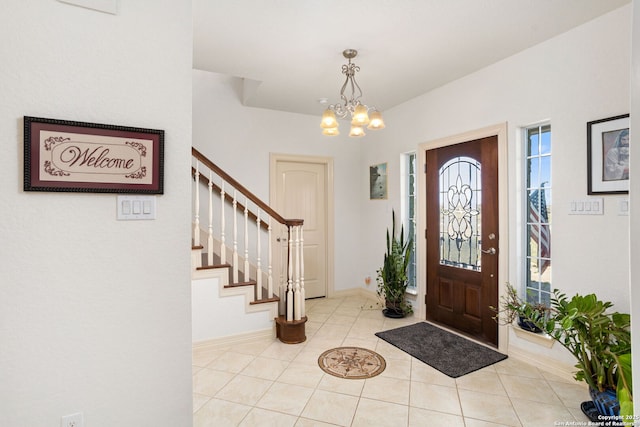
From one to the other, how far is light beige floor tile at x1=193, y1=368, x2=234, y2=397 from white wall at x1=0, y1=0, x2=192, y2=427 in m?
0.79

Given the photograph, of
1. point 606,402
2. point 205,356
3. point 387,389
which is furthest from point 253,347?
point 606,402

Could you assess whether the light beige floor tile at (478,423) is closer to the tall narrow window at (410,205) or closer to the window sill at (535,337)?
the window sill at (535,337)

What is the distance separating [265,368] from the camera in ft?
8.45

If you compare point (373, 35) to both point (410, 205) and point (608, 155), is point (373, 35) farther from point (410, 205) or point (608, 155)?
point (410, 205)

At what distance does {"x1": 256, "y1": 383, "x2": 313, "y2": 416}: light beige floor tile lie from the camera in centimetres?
204

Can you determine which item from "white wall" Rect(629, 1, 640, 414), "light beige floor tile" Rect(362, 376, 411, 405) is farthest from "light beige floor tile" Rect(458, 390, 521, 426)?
"white wall" Rect(629, 1, 640, 414)

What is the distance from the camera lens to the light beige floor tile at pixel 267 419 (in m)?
1.89

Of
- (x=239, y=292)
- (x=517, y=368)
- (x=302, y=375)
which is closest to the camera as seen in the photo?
(x=302, y=375)

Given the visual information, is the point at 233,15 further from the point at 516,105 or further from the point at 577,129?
the point at 577,129

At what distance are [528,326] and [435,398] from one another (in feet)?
3.70

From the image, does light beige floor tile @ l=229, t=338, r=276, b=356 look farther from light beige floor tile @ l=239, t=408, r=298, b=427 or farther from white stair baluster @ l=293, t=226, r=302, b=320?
light beige floor tile @ l=239, t=408, r=298, b=427

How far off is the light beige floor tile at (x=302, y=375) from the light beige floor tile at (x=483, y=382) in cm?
103

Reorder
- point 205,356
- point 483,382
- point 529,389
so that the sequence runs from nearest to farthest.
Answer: point 529,389 < point 483,382 < point 205,356

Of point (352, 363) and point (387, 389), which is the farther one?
point (352, 363)
